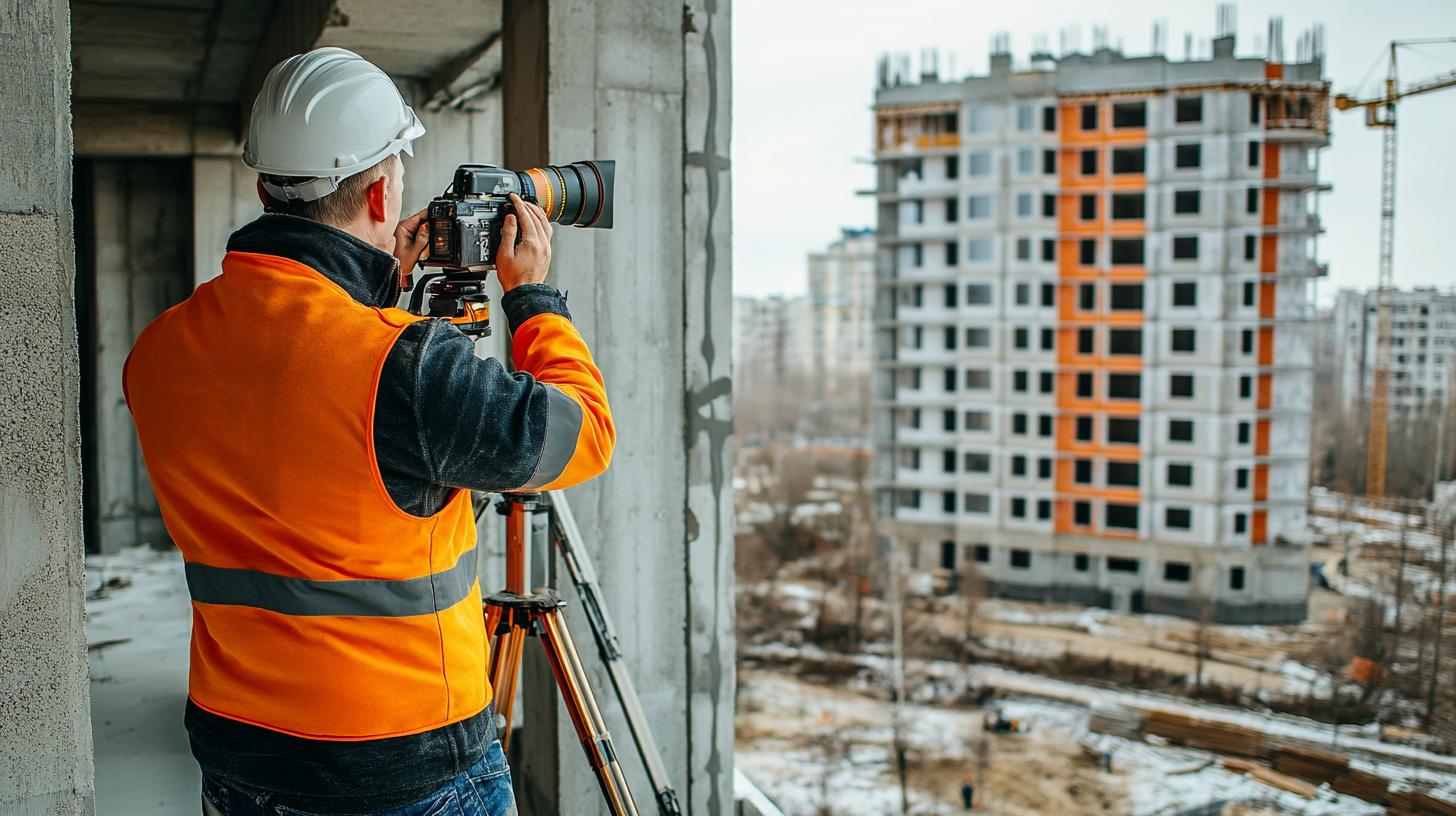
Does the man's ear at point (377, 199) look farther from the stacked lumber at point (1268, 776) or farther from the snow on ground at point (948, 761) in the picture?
the stacked lumber at point (1268, 776)

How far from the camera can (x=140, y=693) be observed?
4074mm

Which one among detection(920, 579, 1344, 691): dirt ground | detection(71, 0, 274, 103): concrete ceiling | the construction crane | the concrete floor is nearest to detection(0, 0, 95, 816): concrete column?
the concrete floor

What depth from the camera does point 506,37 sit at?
3170mm

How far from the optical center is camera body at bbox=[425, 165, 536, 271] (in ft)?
5.23

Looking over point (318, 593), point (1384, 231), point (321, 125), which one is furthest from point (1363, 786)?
point (1384, 231)

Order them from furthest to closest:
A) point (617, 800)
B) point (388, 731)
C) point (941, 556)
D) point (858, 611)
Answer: point (941, 556), point (858, 611), point (617, 800), point (388, 731)

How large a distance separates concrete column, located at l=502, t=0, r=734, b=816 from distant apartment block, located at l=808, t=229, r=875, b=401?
202 ft

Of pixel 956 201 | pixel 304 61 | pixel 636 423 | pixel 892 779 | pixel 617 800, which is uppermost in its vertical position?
pixel 956 201

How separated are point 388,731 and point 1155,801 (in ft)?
80.2

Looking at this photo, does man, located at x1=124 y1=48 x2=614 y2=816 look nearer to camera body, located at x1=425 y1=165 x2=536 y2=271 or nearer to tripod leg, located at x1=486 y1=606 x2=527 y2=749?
camera body, located at x1=425 y1=165 x2=536 y2=271

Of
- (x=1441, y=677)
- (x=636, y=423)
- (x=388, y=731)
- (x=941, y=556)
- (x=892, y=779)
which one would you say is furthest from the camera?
(x=941, y=556)

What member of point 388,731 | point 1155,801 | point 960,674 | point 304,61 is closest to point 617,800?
point 388,731

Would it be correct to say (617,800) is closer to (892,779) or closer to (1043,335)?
(892,779)

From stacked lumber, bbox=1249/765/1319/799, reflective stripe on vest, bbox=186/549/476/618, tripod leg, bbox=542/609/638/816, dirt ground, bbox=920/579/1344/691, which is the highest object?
reflective stripe on vest, bbox=186/549/476/618
